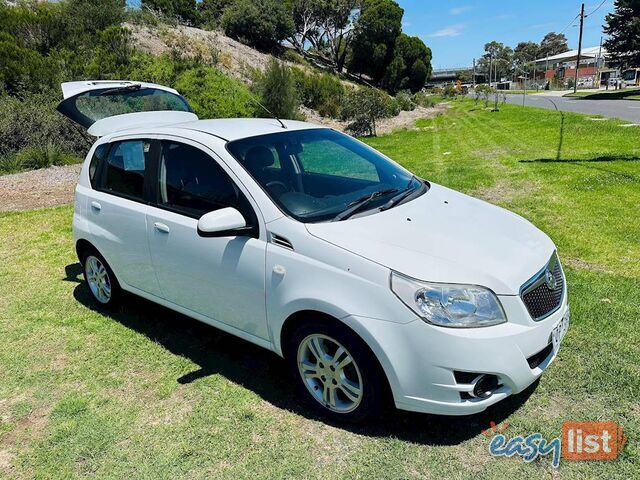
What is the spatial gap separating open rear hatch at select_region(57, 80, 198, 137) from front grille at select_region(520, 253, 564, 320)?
3854 mm

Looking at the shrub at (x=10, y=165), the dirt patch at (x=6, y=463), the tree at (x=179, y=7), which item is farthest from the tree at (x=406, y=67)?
the dirt patch at (x=6, y=463)

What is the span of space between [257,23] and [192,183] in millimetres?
47115

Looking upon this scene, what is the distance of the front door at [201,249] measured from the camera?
3.18m

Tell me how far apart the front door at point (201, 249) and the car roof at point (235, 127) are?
0.68 ft

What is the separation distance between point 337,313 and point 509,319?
895 millimetres

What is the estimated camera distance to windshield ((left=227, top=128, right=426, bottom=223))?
3254mm

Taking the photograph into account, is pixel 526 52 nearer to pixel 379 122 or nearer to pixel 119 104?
pixel 379 122

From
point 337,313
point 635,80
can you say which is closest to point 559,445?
point 337,313

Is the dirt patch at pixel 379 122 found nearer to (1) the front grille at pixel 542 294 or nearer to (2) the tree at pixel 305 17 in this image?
(1) the front grille at pixel 542 294

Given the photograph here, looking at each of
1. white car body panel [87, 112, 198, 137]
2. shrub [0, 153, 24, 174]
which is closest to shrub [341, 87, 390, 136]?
shrub [0, 153, 24, 174]

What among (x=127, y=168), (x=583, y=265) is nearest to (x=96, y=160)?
(x=127, y=168)

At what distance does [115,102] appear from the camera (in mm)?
6023

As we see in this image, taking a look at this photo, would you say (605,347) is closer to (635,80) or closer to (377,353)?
(377,353)

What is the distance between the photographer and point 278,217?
3.08 meters
